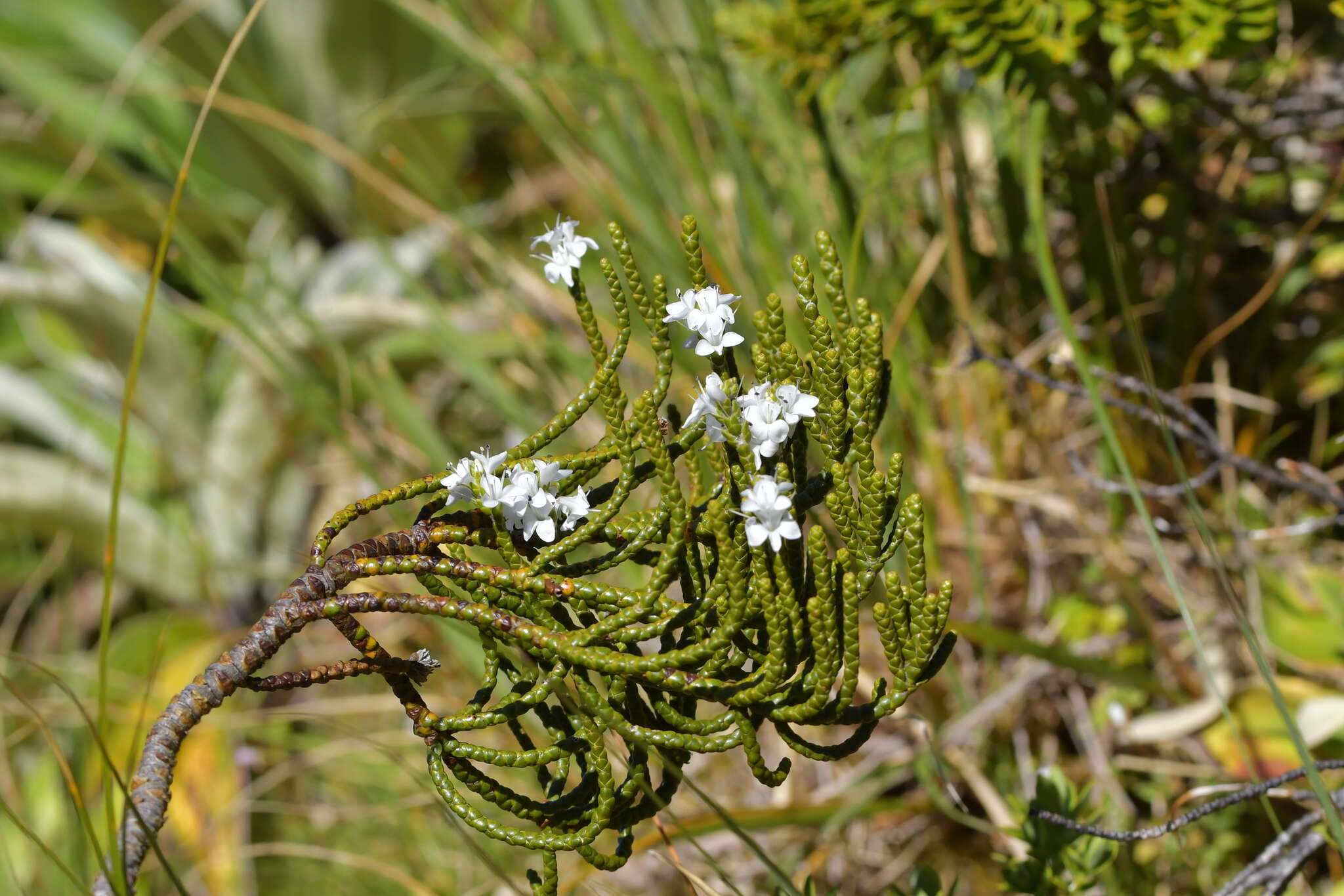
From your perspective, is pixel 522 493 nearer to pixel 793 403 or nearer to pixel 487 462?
pixel 487 462

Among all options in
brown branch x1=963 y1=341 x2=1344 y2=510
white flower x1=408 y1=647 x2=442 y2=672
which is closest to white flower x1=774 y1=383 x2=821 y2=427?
white flower x1=408 y1=647 x2=442 y2=672

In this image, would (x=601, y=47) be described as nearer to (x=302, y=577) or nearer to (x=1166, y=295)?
(x=1166, y=295)

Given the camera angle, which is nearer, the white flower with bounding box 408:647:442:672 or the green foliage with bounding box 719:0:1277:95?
the white flower with bounding box 408:647:442:672

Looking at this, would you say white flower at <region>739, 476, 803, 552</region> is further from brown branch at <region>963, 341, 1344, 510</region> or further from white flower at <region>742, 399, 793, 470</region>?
brown branch at <region>963, 341, 1344, 510</region>

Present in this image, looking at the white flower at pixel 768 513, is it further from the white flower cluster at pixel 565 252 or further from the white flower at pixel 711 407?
the white flower cluster at pixel 565 252

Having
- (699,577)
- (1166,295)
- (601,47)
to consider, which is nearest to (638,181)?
(601,47)

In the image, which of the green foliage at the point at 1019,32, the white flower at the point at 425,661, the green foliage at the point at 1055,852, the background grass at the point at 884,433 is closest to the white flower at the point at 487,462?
the white flower at the point at 425,661

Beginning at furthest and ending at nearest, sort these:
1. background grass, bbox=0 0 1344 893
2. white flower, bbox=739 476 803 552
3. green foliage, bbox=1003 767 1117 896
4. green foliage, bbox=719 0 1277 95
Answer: background grass, bbox=0 0 1344 893 < green foliage, bbox=719 0 1277 95 < green foliage, bbox=1003 767 1117 896 < white flower, bbox=739 476 803 552
